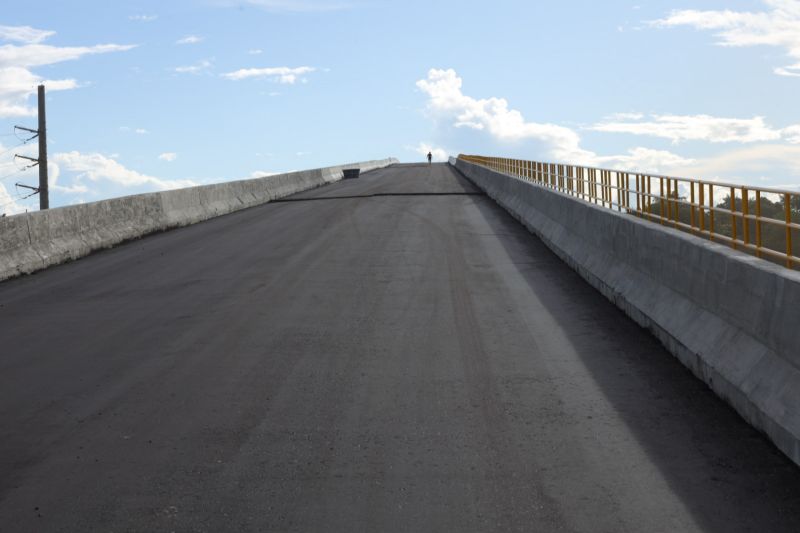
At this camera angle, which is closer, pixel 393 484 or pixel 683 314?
pixel 393 484

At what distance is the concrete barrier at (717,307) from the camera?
711cm

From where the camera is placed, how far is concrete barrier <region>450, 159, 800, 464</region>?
23.3 feet

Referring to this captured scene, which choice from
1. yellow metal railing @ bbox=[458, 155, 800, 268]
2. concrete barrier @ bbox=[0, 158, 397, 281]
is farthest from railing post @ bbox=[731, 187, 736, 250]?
concrete barrier @ bbox=[0, 158, 397, 281]

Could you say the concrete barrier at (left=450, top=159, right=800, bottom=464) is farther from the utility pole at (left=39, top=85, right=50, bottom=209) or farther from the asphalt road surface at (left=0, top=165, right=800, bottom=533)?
the utility pole at (left=39, top=85, right=50, bottom=209)

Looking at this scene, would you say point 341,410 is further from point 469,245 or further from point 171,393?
point 469,245

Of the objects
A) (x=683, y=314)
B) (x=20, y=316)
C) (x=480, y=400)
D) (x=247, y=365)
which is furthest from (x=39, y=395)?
(x=683, y=314)

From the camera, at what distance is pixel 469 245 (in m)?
19.4

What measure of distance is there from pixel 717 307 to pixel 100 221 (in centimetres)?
1602

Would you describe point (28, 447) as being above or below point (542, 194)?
below

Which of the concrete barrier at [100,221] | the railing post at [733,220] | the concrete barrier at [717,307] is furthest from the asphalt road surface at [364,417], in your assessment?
the concrete barrier at [100,221]

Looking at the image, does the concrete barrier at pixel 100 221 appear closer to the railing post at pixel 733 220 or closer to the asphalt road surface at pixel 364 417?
the asphalt road surface at pixel 364 417

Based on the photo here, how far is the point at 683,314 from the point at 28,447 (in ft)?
20.3

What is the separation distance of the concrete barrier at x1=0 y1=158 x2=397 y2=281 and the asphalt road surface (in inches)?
123

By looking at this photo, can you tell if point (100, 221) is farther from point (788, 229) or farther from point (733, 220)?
point (788, 229)
